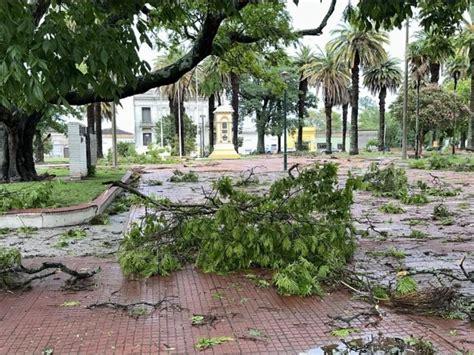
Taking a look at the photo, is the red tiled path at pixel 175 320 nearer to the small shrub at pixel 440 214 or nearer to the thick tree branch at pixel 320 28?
the small shrub at pixel 440 214

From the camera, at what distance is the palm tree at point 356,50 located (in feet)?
133

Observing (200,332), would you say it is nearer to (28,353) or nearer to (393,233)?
(28,353)

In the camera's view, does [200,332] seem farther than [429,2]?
No

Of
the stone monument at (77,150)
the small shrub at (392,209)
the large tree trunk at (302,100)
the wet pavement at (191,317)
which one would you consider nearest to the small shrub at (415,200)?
the small shrub at (392,209)

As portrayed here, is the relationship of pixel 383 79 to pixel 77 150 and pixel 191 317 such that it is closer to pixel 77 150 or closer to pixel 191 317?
pixel 77 150

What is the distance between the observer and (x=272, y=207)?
605 cm

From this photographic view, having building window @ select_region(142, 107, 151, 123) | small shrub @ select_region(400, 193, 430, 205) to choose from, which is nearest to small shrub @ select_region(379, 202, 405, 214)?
small shrub @ select_region(400, 193, 430, 205)

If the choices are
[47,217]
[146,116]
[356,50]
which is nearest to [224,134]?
[356,50]

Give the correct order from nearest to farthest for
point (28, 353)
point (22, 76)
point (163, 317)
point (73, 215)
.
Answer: point (22, 76), point (28, 353), point (163, 317), point (73, 215)

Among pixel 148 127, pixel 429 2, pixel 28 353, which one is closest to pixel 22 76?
pixel 28 353

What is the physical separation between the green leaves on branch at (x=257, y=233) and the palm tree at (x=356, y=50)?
36.6 meters

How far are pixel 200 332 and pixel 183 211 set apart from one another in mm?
2437

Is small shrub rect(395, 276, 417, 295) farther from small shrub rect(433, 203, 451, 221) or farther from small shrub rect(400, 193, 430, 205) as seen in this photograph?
small shrub rect(400, 193, 430, 205)

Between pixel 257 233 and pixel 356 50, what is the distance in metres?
37.8
